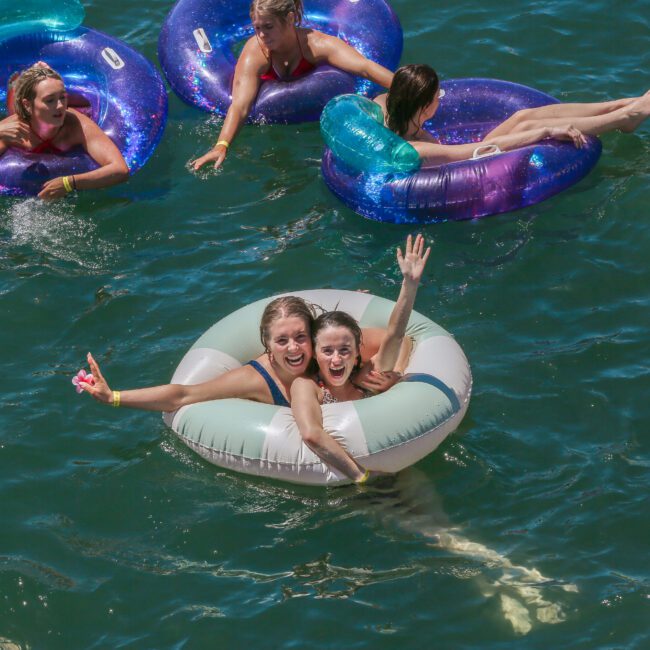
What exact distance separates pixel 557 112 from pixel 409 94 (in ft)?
4.02

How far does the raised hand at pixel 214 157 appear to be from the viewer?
31.5ft

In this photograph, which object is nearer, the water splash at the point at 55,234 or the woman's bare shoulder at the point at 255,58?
the water splash at the point at 55,234

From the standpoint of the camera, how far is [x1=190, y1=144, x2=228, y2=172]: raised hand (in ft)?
31.5

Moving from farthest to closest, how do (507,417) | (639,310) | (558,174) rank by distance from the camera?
(558,174), (639,310), (507,417)

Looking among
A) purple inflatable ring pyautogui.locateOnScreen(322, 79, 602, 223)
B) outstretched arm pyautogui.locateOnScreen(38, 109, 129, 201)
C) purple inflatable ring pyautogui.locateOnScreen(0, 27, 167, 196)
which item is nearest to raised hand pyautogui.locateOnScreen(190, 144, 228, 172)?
purple inflatable ring pyautogui.locateOnScreen(0, 27, 167, 196)

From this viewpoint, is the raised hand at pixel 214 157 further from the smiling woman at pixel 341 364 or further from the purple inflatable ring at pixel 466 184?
the smiling woman at pixel 341 364

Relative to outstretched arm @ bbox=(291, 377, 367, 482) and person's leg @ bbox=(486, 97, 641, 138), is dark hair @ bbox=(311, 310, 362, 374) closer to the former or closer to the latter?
outstretched arm @ bbox=(291, 377, 367, 482)

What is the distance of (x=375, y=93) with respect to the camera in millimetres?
10203

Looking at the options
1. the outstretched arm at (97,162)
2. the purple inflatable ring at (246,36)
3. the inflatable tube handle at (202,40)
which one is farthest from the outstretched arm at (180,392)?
the inflatable tube handle at (202,40)

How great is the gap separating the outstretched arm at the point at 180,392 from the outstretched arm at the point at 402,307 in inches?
29.2

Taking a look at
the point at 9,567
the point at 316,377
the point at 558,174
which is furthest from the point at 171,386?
the point at 558,174

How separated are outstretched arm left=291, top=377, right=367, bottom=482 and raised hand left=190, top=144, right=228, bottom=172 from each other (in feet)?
10.5

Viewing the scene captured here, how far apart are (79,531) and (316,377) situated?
1618 mm

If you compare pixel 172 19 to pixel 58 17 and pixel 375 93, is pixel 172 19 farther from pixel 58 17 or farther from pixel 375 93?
pixel 375 93
